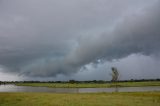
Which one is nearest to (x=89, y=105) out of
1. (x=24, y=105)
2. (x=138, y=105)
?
(x=138, y=105)

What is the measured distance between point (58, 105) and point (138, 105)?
11.7m

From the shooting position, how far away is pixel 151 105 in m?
36.8

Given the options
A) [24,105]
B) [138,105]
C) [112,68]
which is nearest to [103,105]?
[138,105]

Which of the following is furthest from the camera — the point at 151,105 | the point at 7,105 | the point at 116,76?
the point at 116,76

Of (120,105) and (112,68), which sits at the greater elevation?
(112,68)

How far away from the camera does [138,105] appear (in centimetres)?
3694

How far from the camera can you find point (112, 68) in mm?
149750

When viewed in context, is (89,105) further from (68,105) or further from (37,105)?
(37,105)

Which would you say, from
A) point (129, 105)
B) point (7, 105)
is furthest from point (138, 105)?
point (7, 105)

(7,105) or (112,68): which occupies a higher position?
(112,68)

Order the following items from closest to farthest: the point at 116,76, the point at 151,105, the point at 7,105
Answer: the point at 151,105 < the point at 7,105 < the point at 116,76

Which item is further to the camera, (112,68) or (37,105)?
(112,68)

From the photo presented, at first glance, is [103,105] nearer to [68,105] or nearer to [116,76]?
[68,105]

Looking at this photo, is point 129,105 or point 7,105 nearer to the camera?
point 129,105
